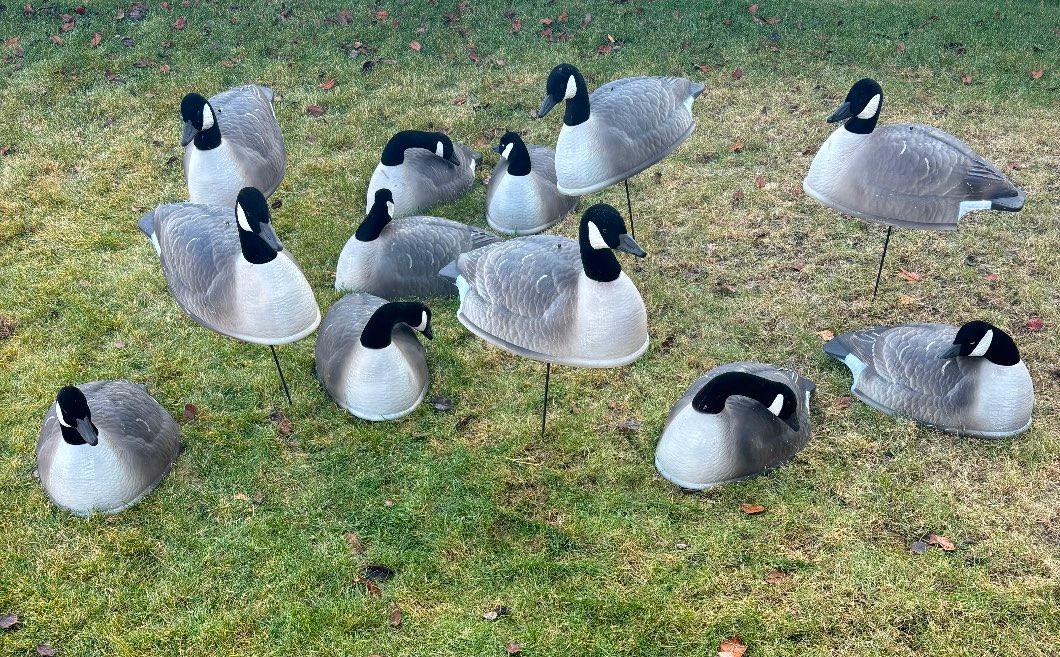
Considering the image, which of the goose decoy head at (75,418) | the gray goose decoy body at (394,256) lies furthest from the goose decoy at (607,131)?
the goose decoy head at (75,418)

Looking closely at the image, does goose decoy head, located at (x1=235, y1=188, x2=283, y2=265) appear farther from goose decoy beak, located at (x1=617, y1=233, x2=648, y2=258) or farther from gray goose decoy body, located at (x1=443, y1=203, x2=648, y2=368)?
goose decoy beak, located at (x1=617, y1=233, x2=648, y2=258)

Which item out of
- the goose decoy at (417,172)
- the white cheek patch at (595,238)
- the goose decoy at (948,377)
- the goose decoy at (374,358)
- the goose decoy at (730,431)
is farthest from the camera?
the goose decoy at (417,172)

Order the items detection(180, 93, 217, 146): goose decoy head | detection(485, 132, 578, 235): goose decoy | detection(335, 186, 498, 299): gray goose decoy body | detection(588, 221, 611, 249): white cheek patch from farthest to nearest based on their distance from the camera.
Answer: detection(485, 132, 578, 235): goose decoy < detection(335, 186, 498, 299): gray goose decoy body < detection(180, 93, 217, 146): goose decoy head < detection(588, 221, 611, 249): white cheek patch

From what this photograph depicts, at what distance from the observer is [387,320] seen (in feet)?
19.5

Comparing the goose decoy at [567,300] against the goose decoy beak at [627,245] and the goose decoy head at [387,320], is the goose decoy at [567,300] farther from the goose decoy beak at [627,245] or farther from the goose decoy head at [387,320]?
the goose decoy head at [387,320]

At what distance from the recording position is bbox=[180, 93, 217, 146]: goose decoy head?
683 centimetres

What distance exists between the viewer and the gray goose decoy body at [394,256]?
280 inches

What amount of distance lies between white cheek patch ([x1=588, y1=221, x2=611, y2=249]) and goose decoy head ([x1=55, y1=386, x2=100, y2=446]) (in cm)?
309

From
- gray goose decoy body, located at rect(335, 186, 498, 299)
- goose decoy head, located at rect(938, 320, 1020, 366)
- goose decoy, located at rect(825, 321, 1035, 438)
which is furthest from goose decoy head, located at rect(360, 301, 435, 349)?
goose decoy head, located at rect(938, 320, 1020, 366)

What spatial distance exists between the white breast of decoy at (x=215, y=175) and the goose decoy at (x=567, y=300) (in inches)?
98.0

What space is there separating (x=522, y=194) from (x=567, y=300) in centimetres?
268

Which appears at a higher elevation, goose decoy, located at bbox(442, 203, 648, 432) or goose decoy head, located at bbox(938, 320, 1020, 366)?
goose decoy, located at bbox(442, 203, 648, 432)

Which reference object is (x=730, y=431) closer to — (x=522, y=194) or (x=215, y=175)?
(x=522, y=194)

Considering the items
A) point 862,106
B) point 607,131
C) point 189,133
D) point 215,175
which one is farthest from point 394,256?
point 862,106
